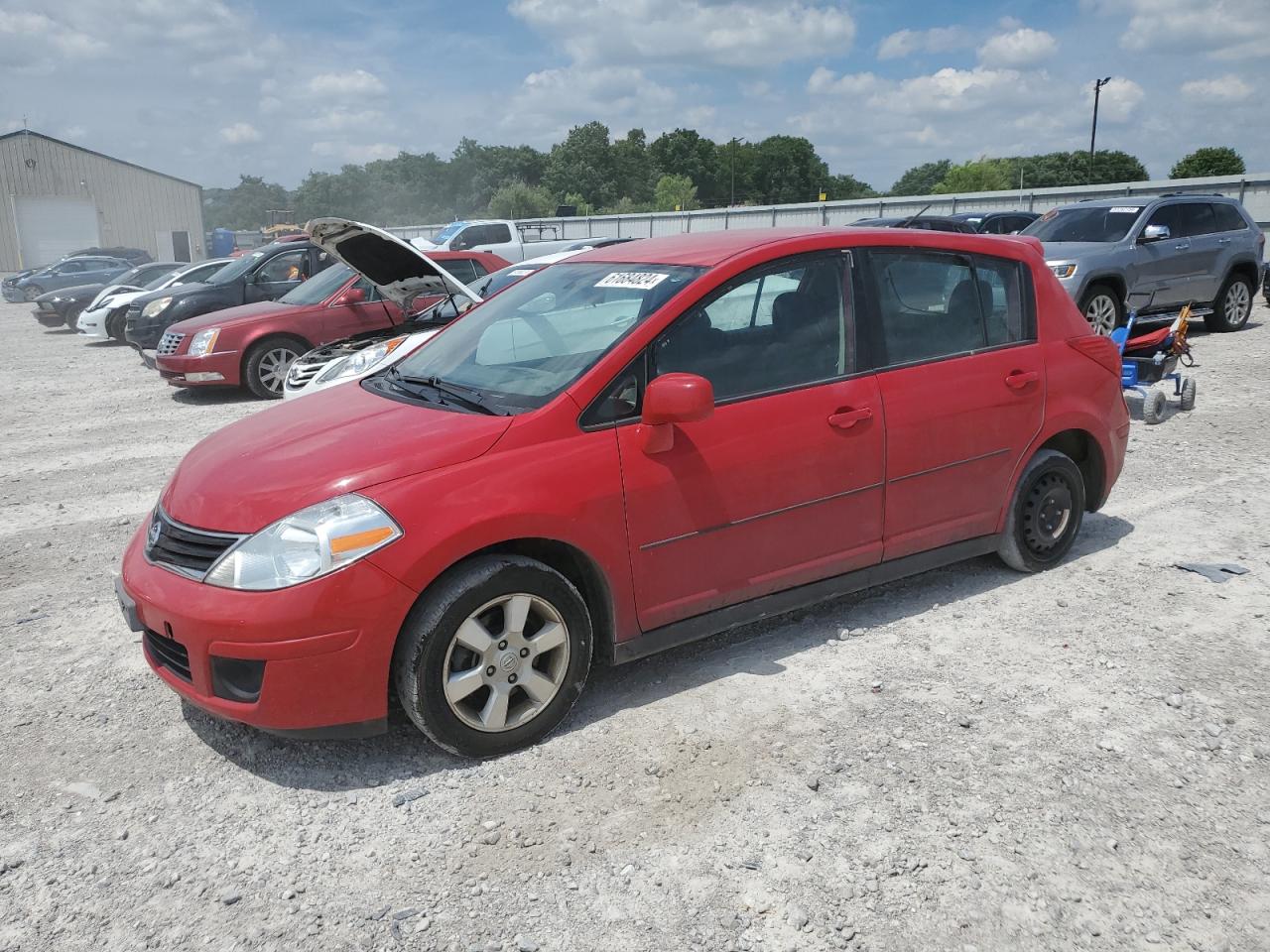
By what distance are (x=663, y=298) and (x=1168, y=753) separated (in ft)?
7.97

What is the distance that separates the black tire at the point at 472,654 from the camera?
318 centimetres

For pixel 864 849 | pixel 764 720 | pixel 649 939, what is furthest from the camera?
pixel 764 720

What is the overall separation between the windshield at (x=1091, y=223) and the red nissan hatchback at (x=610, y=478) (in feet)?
27.3

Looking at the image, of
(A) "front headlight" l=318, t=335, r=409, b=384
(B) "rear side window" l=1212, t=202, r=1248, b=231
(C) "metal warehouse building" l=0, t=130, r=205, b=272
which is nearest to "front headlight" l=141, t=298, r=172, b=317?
(A) "front headlight" l=318, t=335, r=409, b=384

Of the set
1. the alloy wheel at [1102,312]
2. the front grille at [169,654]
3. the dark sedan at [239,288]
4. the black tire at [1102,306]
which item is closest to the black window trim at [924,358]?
the front grille at [169,654]

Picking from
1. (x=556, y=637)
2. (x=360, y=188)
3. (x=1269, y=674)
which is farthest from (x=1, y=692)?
(x=360, y=188)

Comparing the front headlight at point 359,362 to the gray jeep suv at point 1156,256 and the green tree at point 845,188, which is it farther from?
the green tree at point 845,188

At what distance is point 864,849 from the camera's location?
2.91m

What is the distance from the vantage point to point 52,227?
51.2m

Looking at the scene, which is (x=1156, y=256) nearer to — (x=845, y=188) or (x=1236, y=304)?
(x=1236, y=304)

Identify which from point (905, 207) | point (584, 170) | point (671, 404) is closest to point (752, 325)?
point (671, 404)

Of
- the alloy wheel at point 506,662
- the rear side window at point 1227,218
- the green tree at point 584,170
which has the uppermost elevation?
the green tree at point 584,170

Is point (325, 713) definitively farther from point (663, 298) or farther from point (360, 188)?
point (360, 188)

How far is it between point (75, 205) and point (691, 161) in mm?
77007
